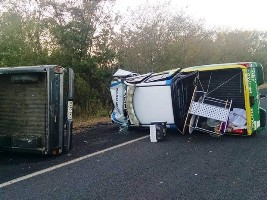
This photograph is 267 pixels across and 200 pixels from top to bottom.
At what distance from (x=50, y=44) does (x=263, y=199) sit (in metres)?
10.5

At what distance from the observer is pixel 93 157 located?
6.08 metres

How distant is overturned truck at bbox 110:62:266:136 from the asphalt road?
54cm

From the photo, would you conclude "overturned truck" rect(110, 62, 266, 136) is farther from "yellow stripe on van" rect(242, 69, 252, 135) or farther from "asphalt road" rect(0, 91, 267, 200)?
"asphalt road" rect(0, 91, 267, 200)

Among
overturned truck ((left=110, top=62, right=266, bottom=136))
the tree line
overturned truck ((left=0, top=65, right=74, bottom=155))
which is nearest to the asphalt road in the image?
overturned truck ((left=0, top=65, right=74, bottom=155))

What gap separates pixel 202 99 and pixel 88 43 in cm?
626

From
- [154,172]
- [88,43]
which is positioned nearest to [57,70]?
[154,172]

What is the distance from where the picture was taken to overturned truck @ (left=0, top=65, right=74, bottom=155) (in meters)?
5.95

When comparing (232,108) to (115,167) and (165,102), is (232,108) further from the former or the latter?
(115,167)

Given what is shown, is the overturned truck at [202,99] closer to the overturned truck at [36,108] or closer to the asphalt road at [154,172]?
the asphalt road at [154,172]

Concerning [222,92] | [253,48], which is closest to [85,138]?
[222,92]

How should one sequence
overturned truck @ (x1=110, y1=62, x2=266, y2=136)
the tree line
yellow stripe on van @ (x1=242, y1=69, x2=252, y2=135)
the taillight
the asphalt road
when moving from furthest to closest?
the tree line, overturned truck @ (x1=110, y1=62, x2=266, y2=136), yellow stripe on van @ (x1=242, y1=69, x2=252, y2=135), the taillight, the asphalt road

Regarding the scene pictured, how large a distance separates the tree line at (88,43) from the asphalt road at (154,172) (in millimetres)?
5338

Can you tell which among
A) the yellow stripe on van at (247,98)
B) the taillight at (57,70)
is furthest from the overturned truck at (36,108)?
the yellow stripe on van at (247,98)

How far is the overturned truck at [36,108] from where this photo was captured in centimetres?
595
